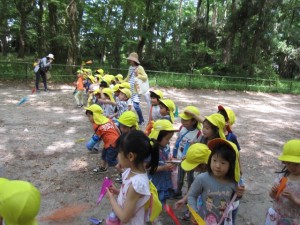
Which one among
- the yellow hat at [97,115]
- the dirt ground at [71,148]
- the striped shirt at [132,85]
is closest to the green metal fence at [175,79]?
the dirt ground at [71,148]

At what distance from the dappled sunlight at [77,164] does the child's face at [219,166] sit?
3136mm

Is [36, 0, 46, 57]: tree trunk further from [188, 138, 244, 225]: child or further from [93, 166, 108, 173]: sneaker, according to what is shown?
[188, 138, 244, 225]: child

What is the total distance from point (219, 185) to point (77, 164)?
3316 mm

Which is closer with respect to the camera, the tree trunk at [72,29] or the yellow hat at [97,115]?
the yellow hat at [97,115]

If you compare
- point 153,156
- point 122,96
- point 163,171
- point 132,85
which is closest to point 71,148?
point 122,96

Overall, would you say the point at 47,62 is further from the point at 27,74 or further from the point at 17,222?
the point at 17,222

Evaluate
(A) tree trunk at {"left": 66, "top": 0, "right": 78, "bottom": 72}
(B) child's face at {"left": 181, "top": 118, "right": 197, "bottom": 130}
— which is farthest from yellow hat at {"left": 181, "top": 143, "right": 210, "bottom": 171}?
(A) tree trunk at {"left": 66, "top": 0, "right": 78, "bottom": 72}

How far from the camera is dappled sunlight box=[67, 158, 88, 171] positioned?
16.2ft

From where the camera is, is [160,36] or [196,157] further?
[160,36]

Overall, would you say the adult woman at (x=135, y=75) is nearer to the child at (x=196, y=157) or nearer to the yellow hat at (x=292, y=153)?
the child at (x=196, y=157)

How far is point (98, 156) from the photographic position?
17.9 feet

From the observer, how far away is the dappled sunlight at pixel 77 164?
4941mm

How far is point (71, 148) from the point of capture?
584 centimetres

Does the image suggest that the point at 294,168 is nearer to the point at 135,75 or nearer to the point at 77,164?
the point at 77,164
